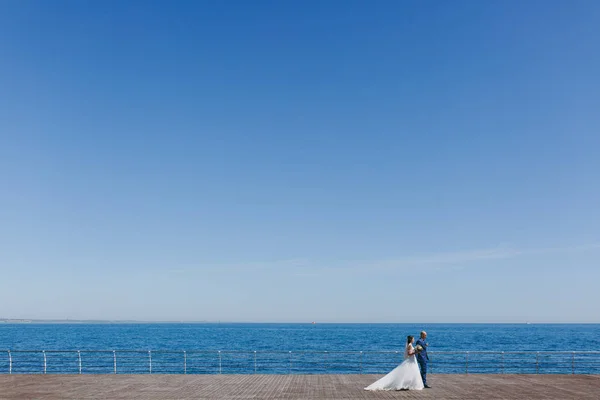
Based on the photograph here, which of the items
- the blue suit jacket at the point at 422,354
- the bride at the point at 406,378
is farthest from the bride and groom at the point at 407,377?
the blue suit jacket at the point at 422,354

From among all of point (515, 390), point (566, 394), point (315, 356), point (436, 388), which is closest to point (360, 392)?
point (436, 388)

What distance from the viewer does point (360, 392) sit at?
1858cm

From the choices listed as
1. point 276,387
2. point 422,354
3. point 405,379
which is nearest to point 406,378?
point 405,379

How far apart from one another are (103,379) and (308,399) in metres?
9.92

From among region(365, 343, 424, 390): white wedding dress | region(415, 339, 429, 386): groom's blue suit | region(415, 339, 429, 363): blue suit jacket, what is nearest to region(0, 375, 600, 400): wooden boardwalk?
region(365, 343, 424, 390): white wedding dress

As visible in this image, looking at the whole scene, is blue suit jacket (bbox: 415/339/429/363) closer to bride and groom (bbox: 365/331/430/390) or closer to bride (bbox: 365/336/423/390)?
bride and groom (bbox: 365/331/430/390)

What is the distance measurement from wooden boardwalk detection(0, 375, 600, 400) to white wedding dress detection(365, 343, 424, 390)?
15.4 inches

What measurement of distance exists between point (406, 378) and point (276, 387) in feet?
14.5

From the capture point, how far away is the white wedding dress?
1903 cm

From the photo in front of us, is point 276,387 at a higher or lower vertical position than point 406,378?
lower

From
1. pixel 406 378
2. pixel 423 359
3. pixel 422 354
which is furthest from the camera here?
pixel 422 354

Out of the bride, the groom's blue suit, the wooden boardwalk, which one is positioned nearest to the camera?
the wooden boardwalk

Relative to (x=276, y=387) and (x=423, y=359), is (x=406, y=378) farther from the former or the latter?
(x=276, y=387)

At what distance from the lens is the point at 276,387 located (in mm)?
19766
